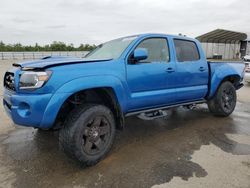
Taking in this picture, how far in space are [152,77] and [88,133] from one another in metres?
1.44

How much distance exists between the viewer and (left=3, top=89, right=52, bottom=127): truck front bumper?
2.95m

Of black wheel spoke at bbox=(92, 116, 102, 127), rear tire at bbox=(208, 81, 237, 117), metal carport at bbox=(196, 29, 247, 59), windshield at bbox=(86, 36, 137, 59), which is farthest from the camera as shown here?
metal carport at bbox=(196, 29, 247, 59)

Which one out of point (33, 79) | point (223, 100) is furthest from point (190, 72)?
point (33, 79)

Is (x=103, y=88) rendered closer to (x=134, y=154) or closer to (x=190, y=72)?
(x=134, y=154)

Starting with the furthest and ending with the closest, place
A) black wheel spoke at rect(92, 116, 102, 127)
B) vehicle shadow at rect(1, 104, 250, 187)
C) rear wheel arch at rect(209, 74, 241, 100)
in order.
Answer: rear wheel arch at rect(209, 74, 241, 100)
black wheel spoke at rect(92, 116, 102, 127)
vehicle shadow at rect(1, 104, 250, 187)

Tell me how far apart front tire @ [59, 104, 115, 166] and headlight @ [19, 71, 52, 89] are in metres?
0.59

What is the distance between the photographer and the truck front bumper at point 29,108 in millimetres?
2951

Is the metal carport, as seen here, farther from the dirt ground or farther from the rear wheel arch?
the dirt ground

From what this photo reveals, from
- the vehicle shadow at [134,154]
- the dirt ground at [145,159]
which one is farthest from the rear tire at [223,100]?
the dirt ground at [145,159]

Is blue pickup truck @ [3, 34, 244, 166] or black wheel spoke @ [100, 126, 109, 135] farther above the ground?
blue pickup truck @ [3, 34, 244, 166]

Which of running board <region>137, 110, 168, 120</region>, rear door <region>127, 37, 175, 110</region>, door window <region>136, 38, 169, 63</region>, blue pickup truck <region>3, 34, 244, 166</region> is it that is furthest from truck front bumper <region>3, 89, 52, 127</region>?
door window <region>136, 38, 169, 63</region>

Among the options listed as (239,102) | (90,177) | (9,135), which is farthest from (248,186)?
(239,102)

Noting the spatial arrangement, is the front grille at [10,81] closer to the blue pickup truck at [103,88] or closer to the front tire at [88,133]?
the blue pickup truck at [103,88]

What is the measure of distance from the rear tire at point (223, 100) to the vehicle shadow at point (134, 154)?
0.24 meters
